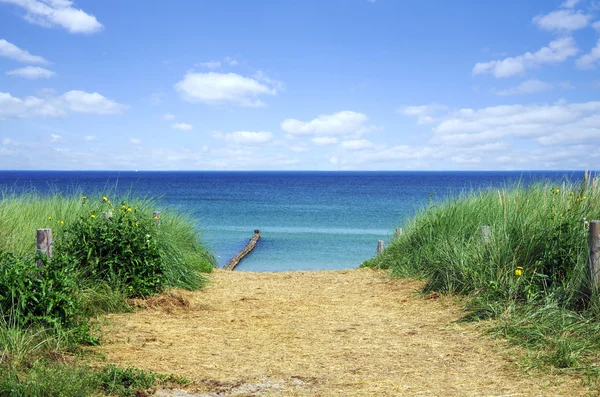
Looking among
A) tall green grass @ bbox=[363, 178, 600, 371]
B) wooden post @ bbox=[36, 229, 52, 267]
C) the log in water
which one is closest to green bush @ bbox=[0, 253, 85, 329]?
wooden post @ bbox=[36, 229, 52, 267]

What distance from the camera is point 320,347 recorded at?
699 centimetres

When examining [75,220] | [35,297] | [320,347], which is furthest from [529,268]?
[75,220]

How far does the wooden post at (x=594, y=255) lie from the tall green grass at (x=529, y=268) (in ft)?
0.43

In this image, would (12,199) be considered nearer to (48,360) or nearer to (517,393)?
(48,360)

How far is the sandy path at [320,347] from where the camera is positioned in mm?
5492

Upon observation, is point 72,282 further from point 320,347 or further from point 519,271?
point 519,271

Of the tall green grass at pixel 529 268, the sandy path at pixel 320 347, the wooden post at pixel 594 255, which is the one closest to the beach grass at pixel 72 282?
the sandy path at pixel 320 347

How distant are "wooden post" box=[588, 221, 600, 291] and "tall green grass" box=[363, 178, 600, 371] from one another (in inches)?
5.2

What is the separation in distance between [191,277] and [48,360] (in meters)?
5.11

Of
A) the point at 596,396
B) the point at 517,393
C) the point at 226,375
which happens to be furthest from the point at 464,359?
the point at 226,375

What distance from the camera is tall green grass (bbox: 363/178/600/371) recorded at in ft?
21.7

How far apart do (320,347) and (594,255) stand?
3.73 metres

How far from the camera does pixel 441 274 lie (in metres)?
9.81

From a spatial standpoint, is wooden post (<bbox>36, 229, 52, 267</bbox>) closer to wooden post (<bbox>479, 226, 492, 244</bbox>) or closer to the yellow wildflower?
the yellow wildflower
